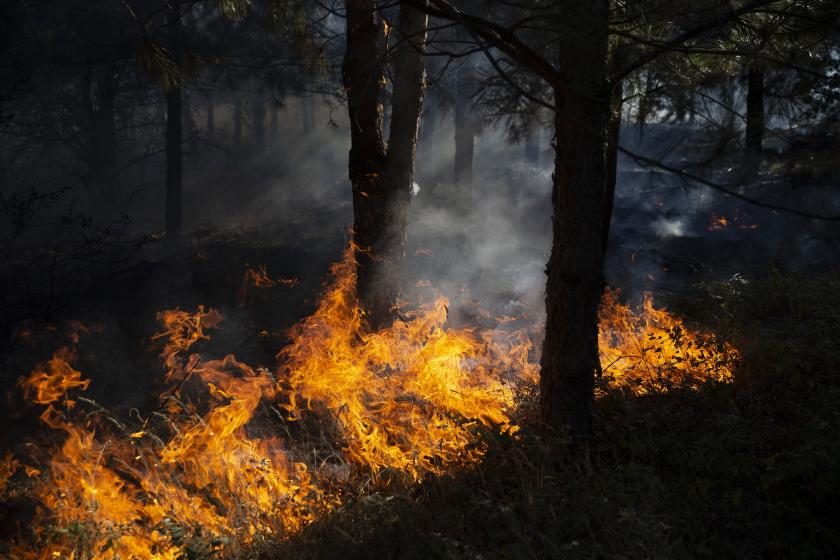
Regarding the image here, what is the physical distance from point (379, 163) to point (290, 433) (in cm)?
334

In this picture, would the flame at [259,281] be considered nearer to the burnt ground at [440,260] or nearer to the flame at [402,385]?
the burnt ground at [440,260]

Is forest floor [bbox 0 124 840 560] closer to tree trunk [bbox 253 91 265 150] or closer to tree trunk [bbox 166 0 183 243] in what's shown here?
tree trunk [bbox 166 0 183 243]

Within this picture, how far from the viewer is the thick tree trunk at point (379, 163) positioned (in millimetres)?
7082

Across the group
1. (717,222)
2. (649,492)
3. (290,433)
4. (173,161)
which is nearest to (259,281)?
(173,161)

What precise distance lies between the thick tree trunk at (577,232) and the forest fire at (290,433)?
714 millimetres

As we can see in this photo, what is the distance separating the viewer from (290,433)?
6410 millimetres

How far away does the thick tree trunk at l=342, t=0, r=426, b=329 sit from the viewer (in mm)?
7082

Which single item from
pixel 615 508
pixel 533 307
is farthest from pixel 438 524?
pixel 533 307

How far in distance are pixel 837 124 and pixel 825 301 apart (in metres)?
4.75

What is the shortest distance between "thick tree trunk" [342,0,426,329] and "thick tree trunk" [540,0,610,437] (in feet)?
10.7

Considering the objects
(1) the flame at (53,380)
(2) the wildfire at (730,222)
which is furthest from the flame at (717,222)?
(1) the flame at (53,380)

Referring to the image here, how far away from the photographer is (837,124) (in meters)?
9.90

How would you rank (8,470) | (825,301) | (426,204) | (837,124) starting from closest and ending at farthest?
(8,470)
(825,301)
(837,124)
(426,204)

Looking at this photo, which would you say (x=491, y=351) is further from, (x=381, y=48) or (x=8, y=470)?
(x=8, y=470)
